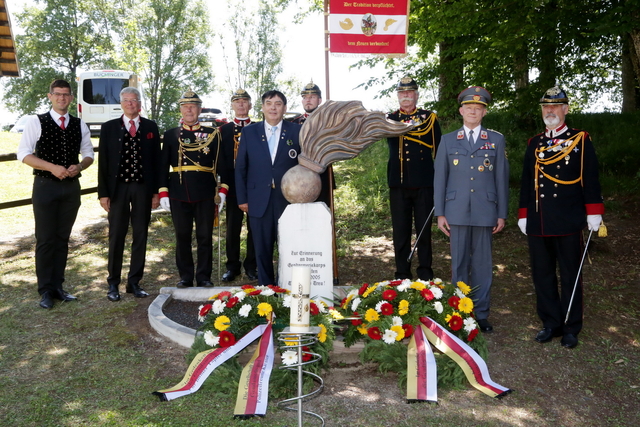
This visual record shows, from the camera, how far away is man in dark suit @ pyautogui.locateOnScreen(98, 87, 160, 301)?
554 cm

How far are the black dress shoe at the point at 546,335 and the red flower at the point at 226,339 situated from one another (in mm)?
2282

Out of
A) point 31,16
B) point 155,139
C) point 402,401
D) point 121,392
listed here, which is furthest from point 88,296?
point 31,16

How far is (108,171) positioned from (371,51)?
9.01 ft

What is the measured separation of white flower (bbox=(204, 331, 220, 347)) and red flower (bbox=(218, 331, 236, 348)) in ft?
0.11

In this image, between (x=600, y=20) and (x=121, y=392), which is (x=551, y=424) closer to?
(x=121, y=392)

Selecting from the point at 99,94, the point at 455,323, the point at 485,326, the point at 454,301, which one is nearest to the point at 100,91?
the point at 99,94

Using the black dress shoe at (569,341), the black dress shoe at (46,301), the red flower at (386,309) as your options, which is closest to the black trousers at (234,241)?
the black dress shoe at (46,301)

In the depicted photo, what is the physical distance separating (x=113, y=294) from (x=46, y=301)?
0.58 m

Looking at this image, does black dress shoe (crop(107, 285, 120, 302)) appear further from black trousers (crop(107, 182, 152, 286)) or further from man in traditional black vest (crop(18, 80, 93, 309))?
man in traditional black vest (crop(18, 80, 93, 309))

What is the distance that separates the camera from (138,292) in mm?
5742

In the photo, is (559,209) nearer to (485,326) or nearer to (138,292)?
(485,326)

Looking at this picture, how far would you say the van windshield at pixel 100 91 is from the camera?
19.4m

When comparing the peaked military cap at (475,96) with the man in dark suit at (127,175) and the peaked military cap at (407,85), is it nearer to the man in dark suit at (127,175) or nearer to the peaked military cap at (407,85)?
the peaked military cap at (407,85)

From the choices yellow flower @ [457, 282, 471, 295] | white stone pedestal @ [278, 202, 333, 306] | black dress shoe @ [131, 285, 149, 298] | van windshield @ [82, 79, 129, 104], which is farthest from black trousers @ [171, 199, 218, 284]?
van windshield @ [82, 79, 129, 104]
